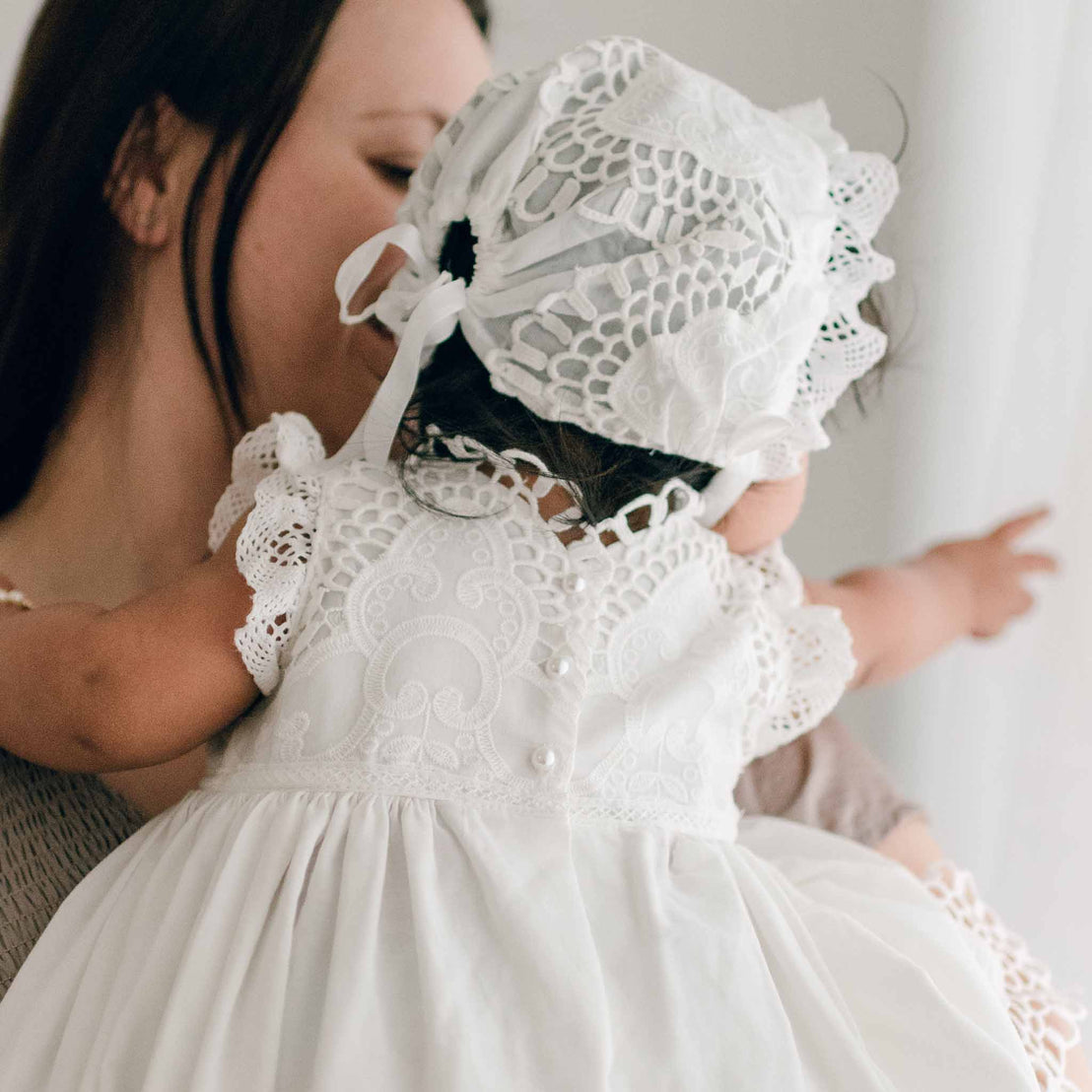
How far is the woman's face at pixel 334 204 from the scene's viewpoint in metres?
0.89

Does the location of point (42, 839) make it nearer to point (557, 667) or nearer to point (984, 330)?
point (557, 667)

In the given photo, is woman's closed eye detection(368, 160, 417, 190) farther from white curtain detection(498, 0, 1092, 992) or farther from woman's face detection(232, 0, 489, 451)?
white curtain detection(498, 0, 1092, 992)

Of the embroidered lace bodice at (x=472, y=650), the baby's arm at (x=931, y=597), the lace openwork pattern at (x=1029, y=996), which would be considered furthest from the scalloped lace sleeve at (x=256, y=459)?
the lace openwork pattern at (x=1029, y=996)

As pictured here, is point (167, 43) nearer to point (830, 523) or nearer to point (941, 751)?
point (830, 523)

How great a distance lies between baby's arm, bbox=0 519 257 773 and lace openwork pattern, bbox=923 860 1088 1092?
56cm

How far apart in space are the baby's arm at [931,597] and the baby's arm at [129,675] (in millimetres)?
517

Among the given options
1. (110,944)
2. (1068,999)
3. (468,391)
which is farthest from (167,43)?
(1068,999)

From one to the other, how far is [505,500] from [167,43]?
0.50m

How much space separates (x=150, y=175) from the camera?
910 mm

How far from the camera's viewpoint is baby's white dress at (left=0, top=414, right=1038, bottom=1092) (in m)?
0.55

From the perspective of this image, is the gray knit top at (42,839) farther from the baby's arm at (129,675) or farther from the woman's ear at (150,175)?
the woman's ear at (150,175)

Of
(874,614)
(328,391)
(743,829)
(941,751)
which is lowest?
(941,751)

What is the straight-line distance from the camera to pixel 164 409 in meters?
0.90

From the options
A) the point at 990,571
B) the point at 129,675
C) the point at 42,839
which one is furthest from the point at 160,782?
the point at 990,571
